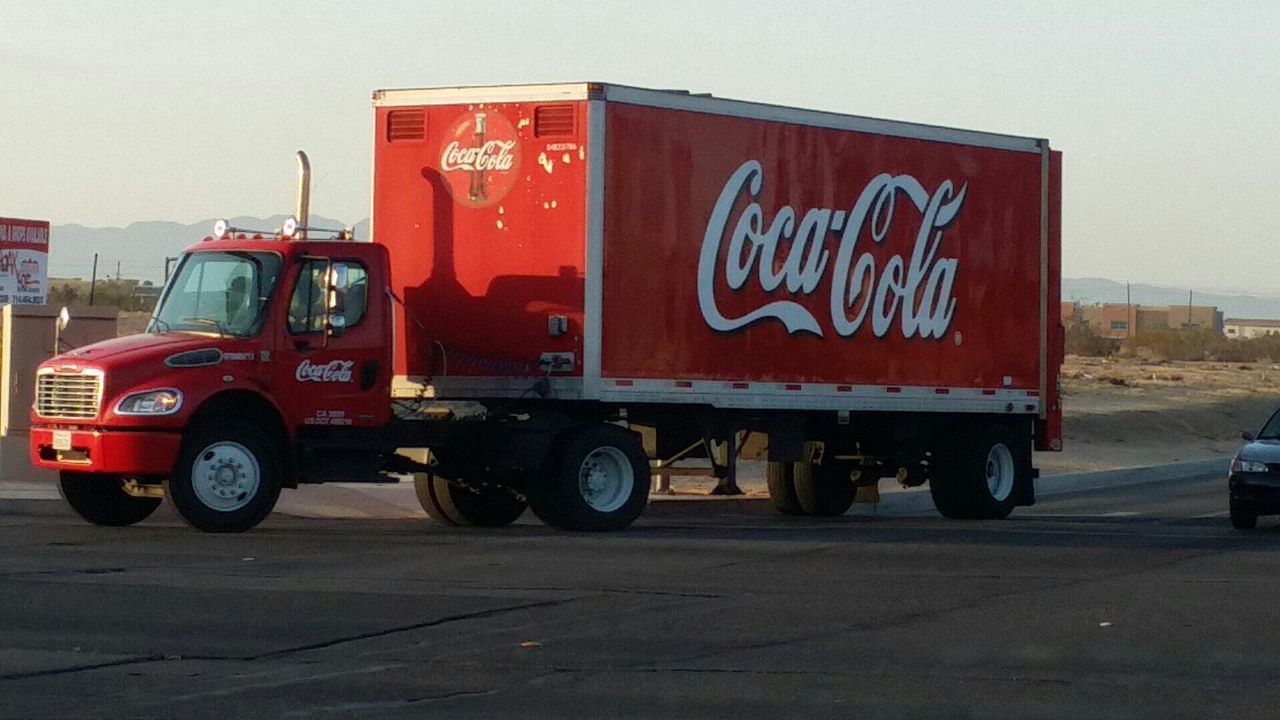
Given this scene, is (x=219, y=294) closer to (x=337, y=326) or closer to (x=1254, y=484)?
(x=337, y=326)

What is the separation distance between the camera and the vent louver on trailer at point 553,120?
62.7ft

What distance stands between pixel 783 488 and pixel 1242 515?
213 inches

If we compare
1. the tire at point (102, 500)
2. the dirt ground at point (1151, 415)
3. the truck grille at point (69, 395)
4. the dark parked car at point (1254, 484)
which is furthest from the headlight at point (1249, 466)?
the dirt ground at point (1151, 415)

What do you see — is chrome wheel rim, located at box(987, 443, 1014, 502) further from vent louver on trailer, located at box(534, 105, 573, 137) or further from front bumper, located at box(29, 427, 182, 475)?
front bumper, located at box(29, 427, 182, 475)

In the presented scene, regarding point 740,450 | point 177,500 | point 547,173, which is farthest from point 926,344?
point 177,500

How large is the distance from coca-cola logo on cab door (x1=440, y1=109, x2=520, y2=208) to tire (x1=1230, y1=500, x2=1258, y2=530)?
Result: 28.8 feet

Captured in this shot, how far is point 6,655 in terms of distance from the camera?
10805 mm

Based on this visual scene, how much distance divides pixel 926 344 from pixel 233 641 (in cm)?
1259

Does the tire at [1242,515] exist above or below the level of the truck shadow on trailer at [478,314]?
below

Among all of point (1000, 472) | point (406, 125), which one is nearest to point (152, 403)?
point (406, 125)

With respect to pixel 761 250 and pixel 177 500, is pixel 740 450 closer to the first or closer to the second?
pixel 761 250

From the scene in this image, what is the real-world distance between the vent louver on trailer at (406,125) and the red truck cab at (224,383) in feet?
5.79

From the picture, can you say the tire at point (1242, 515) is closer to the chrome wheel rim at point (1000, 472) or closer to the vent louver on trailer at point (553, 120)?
the chrome wheel rim at point (1000, 472)

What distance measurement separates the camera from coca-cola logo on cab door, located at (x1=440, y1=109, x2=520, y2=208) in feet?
64.0
